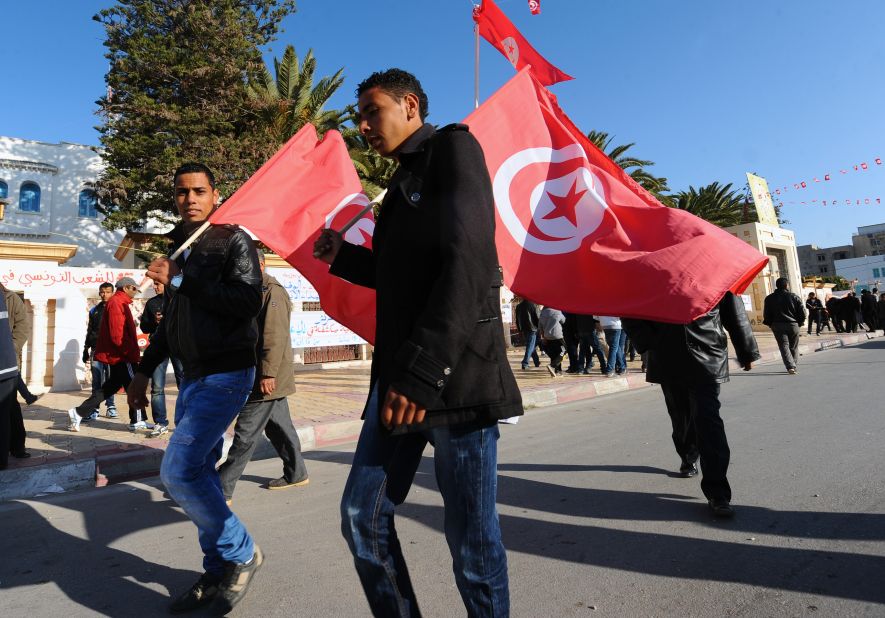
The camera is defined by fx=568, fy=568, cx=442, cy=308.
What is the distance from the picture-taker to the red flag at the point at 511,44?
443 cm

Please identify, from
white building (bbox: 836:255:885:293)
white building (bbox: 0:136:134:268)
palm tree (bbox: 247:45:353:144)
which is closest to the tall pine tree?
palm tree (bbox: 247:45:353:144)

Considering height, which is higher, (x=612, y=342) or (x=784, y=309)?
(x=784, y=309)

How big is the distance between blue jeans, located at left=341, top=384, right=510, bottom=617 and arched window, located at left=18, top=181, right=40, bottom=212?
128 feet

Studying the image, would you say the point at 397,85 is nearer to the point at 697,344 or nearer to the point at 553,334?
the point at 697,344

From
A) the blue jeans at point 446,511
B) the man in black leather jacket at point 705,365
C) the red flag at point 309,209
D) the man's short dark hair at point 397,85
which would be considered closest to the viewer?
the blue jeans at point 446,511

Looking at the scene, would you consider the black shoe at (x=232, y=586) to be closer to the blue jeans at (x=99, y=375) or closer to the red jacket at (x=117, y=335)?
the red jacket at (x=117, y=335)

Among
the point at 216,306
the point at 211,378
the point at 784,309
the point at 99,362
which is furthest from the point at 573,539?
the point at 784,309

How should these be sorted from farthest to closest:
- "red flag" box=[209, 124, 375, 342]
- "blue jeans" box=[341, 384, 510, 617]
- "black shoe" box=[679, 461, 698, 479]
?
"black shoe" box=[679, 461, 698, 479] < "red flag" box=[209, 124, 375, 342] < "blue jeans" box=[341, 384, 510, 617]

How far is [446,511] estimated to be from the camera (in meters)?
1.65

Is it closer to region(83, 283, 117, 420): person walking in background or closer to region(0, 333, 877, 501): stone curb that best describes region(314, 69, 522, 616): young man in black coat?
region(0, 333, 877, 501): stone curb

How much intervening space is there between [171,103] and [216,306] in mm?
23706

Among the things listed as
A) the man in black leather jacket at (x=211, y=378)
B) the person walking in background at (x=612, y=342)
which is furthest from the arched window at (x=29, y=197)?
the man in black leather jacket at (x=211, y=378)

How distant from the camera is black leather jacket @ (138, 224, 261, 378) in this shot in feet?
8.38

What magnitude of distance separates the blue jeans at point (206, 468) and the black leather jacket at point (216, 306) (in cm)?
9
